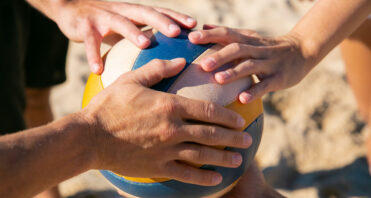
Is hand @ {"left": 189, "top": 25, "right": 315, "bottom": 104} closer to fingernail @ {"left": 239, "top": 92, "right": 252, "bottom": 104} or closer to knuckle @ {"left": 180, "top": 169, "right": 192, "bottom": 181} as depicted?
fingernail @ {"left": 239, "top": 92, "right": 252, "bottom": 104}

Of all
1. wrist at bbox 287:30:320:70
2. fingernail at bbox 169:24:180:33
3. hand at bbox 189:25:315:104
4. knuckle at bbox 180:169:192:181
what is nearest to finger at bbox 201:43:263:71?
hand at bbox 189:25:315:104

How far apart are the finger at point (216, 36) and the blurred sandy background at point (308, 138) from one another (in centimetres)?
→ 155

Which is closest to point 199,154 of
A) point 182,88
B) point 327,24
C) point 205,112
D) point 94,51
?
point 205,112

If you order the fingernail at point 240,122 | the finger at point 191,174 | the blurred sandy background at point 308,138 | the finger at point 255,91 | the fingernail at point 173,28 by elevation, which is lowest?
the blurred sandy background at point 308,138

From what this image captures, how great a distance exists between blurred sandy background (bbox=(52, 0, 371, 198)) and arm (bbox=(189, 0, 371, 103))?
4.25 ft

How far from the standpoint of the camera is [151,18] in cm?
213

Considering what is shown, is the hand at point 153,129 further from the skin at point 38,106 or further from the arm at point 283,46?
the skin at point 38,106

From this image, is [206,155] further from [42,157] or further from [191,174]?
[42,157]

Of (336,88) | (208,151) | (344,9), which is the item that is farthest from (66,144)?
(336,88)

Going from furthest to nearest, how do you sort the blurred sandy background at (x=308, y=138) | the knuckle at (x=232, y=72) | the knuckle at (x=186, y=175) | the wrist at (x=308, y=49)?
the blurred sandy background at (x=308, y=138)
the wrist at (x=308, y=49)
the knuckle at (x=232, y=72)
the knuckle at (x=186, y=175)

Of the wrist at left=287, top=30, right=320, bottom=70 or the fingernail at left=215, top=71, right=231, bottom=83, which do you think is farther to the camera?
the wrist at left=287, top=30, right=320, bottom=70

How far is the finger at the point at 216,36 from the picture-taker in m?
1.98

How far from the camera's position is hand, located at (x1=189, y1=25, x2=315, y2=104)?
194 cm

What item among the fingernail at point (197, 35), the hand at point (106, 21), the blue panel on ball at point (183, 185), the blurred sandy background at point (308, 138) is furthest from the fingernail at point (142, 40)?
the blurred sandy background at point (308, 138)
